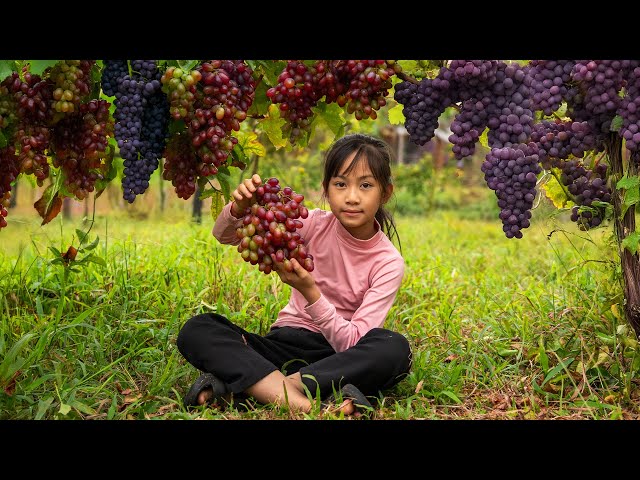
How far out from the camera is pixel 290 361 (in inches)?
114

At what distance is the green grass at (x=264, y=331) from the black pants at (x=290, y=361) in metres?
0.11

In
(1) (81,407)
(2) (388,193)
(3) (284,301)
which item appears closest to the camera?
(1) (81,407)

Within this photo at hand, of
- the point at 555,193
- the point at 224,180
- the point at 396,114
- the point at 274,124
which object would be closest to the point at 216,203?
the point at 224,180

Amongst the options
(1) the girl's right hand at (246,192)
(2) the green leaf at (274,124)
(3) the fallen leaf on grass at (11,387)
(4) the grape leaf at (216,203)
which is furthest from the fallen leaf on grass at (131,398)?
(2) the green leaf at (274,124)

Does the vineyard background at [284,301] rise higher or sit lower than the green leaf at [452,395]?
higher

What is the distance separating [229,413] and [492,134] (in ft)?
4.30

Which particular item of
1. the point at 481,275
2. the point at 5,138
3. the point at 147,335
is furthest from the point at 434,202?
the point at 5,138

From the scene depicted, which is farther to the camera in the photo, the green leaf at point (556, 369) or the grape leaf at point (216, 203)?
the grape leaf at point (216, 203)

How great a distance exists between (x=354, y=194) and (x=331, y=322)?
1.63ft

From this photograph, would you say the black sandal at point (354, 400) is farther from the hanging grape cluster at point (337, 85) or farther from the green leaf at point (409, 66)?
the green leaf at point (409, 66)

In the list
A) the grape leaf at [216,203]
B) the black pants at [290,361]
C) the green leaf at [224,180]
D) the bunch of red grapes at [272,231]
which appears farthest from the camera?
the grape leaf at [216,203]

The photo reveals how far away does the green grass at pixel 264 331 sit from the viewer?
270 cm

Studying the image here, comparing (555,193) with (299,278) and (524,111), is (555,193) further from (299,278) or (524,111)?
(299,278)

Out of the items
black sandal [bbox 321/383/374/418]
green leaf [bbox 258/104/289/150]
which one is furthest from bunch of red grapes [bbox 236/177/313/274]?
green leaf [bbox 258/104/289/150]
